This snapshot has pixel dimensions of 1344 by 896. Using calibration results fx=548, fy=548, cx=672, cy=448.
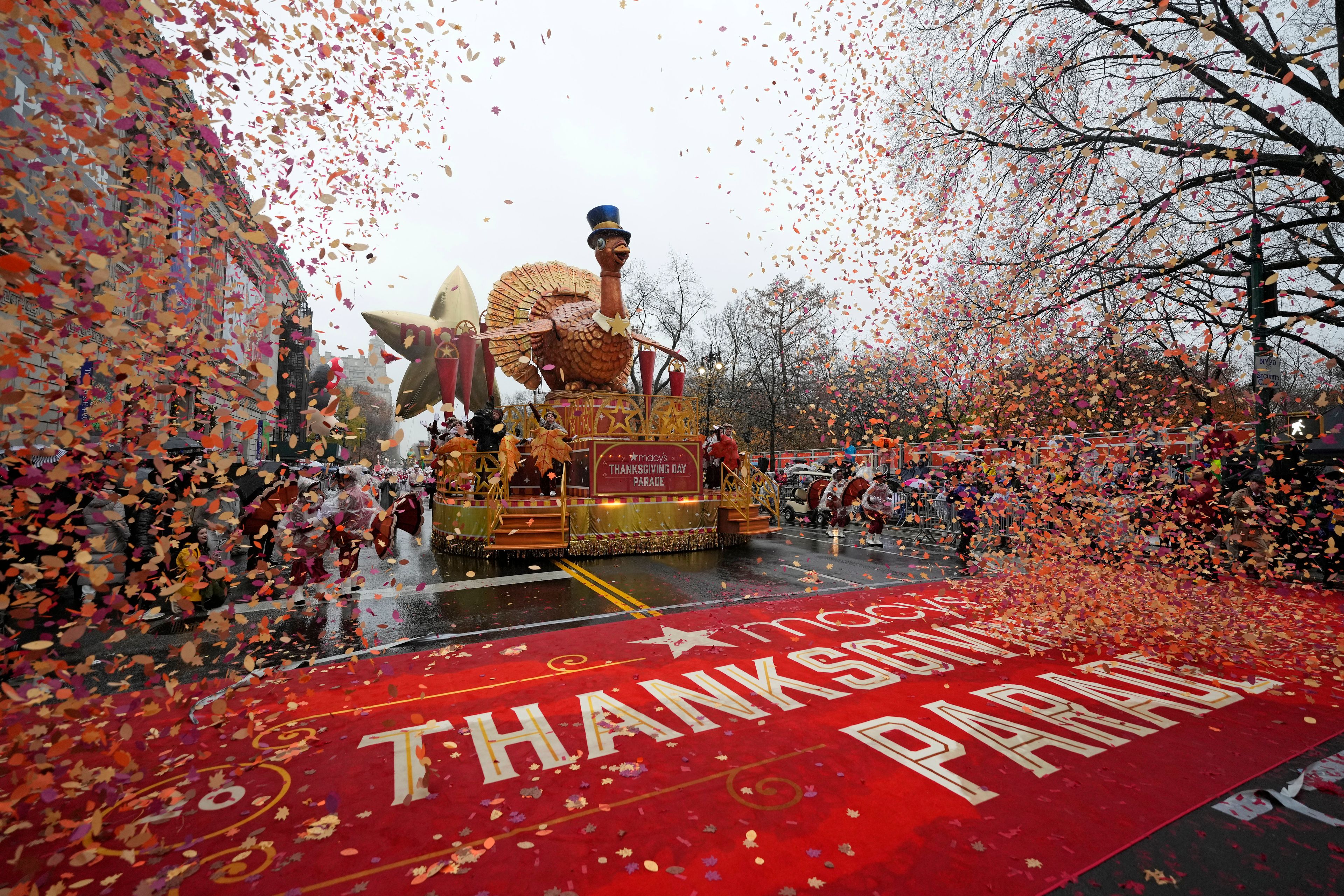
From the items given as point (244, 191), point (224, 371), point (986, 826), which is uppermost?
point (244, 191)

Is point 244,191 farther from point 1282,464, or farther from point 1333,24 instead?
point 1282,464

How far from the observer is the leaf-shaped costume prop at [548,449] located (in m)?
12.1

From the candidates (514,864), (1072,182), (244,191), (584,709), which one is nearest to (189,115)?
(244,191)

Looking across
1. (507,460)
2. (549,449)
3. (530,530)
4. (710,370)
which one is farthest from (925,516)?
(710,370)

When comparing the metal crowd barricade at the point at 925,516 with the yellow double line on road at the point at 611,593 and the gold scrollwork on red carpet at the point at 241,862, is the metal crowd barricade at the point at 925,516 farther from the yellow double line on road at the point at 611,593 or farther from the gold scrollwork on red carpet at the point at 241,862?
the gold scrollwork on red carpet at the point at 241,862

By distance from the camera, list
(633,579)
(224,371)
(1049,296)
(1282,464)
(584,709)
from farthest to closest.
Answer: (633,579)
(1282,464)
(1049,296)
(584,709)
(224,371)

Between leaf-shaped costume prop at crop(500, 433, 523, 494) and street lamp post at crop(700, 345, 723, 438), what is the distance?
13331mm

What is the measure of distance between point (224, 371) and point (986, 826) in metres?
4.82

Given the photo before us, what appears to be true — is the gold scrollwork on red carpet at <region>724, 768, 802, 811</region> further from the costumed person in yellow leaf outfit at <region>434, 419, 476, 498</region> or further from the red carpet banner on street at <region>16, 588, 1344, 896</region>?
the costumed person in yellow leaf outfit at <region>434, 419, 476, 498</region>

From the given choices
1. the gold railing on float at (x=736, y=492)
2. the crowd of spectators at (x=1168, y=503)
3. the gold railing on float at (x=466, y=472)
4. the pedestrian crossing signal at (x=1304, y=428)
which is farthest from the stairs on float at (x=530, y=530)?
the pedestrian crossing signal at (x=1304, y=428)

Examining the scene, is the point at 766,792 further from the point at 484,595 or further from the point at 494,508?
the point at 494,508

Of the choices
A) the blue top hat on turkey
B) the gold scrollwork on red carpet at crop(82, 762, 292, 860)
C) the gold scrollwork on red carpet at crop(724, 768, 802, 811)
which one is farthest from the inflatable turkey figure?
the gold scrollwork on red carpet at crop(724, 768, 802, 811)

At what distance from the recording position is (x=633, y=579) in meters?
9.52

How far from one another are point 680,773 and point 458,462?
35.6 ft
